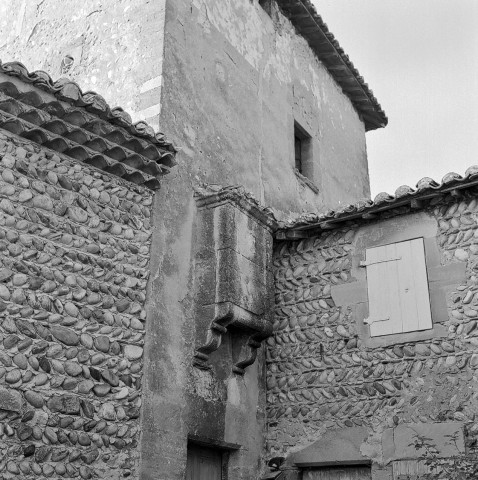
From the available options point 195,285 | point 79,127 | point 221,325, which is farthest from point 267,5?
point 221,325

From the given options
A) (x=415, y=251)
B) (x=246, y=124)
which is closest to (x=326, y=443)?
(x=415, y=251)

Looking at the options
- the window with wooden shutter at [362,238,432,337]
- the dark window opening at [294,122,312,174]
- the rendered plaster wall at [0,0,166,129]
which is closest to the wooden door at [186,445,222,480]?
the window with wooden shutter at [362,238,432,337]

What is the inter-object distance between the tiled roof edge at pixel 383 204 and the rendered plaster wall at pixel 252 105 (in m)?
1.06

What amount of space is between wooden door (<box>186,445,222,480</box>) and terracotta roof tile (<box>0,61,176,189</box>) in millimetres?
2766

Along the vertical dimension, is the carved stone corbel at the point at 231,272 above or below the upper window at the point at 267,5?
below

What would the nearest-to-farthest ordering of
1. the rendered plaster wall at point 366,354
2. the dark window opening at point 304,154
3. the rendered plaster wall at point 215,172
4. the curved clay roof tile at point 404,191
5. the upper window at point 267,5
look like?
the rendered plaster wall at point 215,172, the rendered plaster wall at point 366,354, the curved clay roof tile at point 404,191, the upper window at point 267,5, the dark window opening at point 304,154

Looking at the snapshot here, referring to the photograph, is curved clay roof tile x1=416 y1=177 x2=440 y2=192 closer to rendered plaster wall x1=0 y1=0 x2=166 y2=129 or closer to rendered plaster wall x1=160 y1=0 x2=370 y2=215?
rendered plaster wall x1=160 y1=0 x2=370 y2=215

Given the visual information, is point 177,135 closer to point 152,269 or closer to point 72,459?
point 152,269

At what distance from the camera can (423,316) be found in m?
7.25

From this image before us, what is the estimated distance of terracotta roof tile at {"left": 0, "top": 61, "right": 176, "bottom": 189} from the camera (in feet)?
19.0

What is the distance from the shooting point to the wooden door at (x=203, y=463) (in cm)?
705

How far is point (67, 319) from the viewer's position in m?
5.86

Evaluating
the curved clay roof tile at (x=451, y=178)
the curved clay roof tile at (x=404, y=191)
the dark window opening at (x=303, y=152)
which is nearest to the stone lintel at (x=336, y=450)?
the curved clay roof tile at (x=404, y=191)

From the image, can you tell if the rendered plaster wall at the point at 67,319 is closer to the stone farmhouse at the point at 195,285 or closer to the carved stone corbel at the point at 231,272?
the stone farmhouse at the point at 195,285
